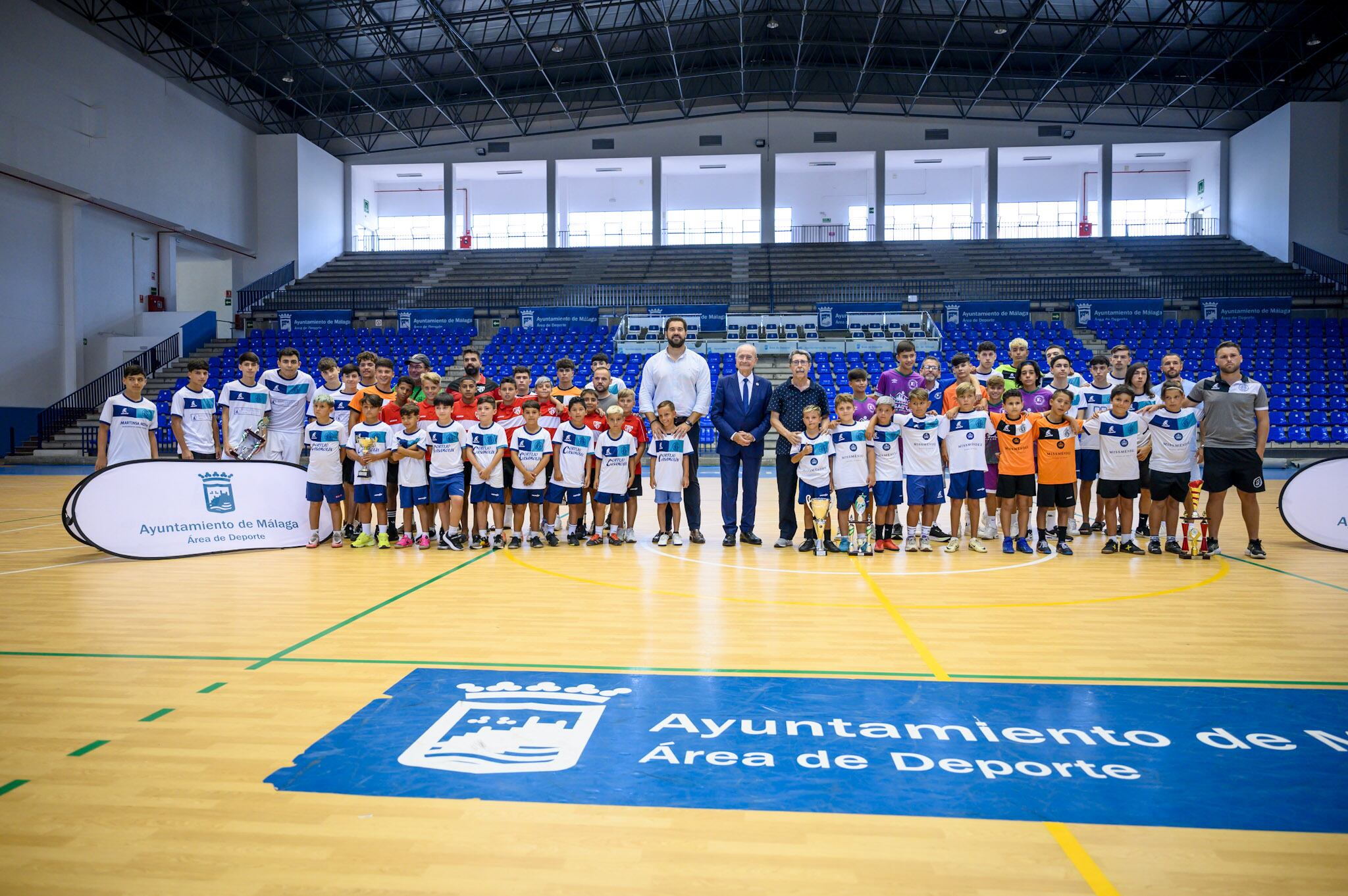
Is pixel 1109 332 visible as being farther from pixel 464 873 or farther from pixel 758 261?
pixel 464 873

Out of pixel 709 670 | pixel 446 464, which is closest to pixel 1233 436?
pixel 709 670

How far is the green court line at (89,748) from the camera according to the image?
252 cm

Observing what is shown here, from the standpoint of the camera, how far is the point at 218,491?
21.7 feet

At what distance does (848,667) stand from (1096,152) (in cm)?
3112

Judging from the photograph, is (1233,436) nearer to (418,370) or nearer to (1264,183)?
(418,370)

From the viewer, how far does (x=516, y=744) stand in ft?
8.46

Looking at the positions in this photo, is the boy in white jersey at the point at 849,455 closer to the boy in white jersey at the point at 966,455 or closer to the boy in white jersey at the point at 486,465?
the boy in white jersey at the point at 966,455

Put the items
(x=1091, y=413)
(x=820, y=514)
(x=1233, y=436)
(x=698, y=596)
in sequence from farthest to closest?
(x=1091, y=413) < (x=820, y=514) < (x=1233, y=436) < (x=698, y=596)

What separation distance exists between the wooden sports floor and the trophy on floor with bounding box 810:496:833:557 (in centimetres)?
32

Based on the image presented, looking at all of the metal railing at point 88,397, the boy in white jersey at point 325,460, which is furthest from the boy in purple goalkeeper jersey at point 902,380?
the metal railing at point 88,397

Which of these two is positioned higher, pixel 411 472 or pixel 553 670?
pixel 411 472

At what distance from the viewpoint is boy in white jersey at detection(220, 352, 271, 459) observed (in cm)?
745

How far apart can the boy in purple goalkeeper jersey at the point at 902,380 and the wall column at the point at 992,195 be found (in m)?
23.7

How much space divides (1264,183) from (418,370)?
2934 centimetres
